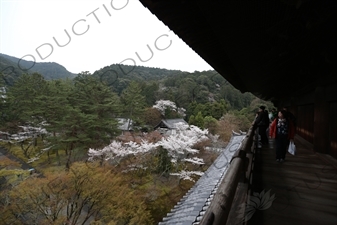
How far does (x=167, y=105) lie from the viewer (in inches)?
1053

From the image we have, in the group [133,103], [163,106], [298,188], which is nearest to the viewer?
[298,188]

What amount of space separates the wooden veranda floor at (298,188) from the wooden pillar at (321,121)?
0.63 ft

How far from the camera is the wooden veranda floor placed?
6.33 ft

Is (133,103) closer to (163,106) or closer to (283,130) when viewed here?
(163,106)

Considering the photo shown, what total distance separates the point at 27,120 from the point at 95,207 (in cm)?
1275

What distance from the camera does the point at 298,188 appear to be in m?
2.58

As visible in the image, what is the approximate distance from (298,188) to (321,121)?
1510mm

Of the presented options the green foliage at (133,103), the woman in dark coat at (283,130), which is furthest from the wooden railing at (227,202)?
the green foliage at (133,103)

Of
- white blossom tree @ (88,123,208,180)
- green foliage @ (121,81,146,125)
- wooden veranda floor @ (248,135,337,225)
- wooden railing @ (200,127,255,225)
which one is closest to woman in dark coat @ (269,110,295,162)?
wooden veranda floor @ (248,135,337,225)

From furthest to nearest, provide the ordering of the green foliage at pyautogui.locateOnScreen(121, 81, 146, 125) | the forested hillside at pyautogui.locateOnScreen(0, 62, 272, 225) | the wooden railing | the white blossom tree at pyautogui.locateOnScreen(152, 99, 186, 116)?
the white blossom tree at pyautogui.locateOnScreen(152, 99, 186, 116)
the green foliage at pyautogui.locateOnScreen(121, 81, 146, 125)
the forested hillside at pyautogui.locateOnScreen(0, 62, 272, 225)
the wooden railing

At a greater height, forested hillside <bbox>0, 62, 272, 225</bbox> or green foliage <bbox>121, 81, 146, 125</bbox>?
green foliage <bbox>121, 81, 146, 125</bbox>

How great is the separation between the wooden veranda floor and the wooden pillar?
192 mm

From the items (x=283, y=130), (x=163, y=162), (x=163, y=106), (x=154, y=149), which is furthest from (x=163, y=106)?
(x=283, y=130)

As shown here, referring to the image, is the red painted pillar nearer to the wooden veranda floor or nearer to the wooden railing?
the wooden veranda floor
